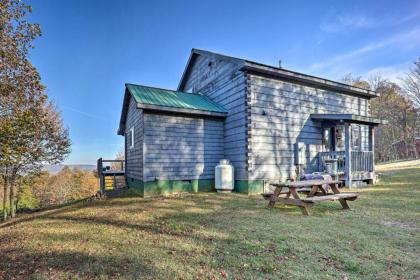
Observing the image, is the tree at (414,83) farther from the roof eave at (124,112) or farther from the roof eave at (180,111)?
the roof eave at (124,112)

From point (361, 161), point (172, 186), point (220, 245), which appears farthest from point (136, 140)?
point (361, 161)

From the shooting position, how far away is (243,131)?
378 inches

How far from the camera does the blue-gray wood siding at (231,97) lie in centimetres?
968

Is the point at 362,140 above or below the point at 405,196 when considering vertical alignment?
above

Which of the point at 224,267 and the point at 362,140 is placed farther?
the point at 362,140

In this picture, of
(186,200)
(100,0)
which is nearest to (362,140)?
(186,200)

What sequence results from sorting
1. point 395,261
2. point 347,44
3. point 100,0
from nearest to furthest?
point 395,261 → point 100,0 → point 347,44

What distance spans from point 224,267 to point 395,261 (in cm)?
239

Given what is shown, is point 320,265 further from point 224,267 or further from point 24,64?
point 24,64

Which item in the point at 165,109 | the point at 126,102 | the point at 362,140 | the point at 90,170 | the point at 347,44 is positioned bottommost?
the point at 90,170

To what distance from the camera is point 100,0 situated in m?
11.4

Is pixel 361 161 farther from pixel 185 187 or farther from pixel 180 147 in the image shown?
pixel 180 147

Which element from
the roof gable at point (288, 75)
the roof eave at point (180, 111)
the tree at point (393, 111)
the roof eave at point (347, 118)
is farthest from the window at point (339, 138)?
the tree at point (393, 111)

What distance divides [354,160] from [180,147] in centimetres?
772
